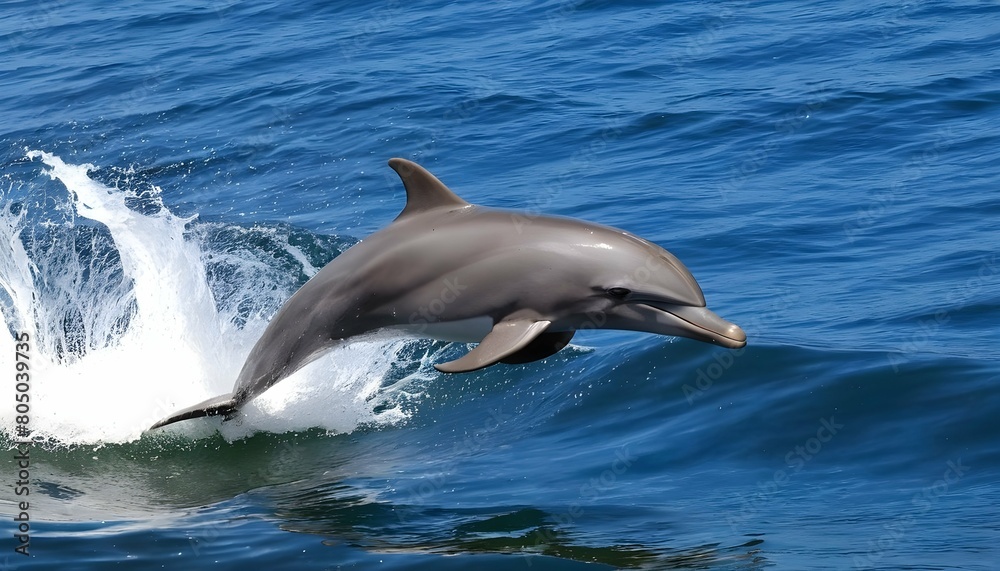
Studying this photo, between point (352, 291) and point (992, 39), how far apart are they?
50.7ft

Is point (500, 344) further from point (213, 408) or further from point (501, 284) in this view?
point (213, 408)

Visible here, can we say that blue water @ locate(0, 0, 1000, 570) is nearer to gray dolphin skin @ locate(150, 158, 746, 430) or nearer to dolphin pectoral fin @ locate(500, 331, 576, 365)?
dolphin pectoral fin @ locate(500, 331, 576, 365)

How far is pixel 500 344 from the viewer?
22.5 ft

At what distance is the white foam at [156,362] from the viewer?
959 centimetres

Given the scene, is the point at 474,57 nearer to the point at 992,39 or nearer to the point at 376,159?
the point at 376,159

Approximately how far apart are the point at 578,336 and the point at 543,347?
416 centimetres

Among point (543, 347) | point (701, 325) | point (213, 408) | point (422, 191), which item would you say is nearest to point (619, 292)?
point (701, 325)

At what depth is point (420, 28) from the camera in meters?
26.4

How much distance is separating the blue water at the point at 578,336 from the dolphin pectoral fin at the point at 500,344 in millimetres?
886

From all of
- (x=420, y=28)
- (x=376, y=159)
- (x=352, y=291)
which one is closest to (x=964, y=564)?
(x=352, y=291)

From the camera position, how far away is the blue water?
6.93m

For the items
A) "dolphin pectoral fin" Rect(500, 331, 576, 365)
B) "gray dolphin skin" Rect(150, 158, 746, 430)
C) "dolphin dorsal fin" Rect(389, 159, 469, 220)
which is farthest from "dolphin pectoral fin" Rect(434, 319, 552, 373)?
"dolphin dorsal fin" Rect(389, 159, 469, 220)

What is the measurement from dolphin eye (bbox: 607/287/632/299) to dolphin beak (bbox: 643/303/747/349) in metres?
0.13

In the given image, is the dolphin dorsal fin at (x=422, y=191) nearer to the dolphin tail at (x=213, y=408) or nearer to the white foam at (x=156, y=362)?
the dolphin tail at (x=213, y=408)
